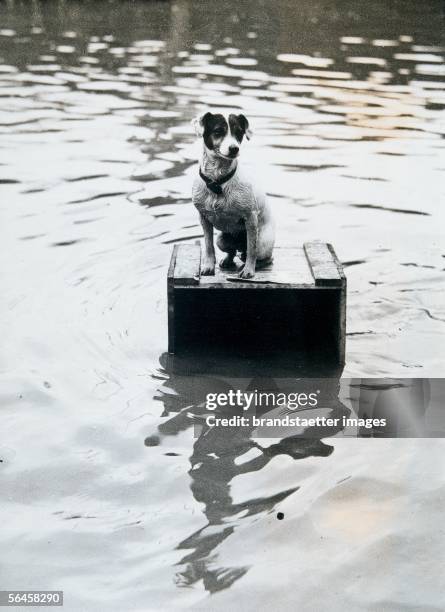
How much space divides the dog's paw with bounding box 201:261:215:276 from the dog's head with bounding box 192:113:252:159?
25.2 inches

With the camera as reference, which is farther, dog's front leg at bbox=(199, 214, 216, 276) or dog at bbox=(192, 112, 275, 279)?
dog's front leg at bbox=(199, 214, 216, 276)

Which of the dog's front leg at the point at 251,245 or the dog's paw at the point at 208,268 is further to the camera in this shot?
the dog's paw at the point at 208,268

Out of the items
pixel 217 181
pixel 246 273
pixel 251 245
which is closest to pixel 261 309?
pixel 246 273

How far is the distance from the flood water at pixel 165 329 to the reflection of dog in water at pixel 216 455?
0.03 ft

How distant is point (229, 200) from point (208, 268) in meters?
0.40

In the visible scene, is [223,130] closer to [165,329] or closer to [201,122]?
[201,122]

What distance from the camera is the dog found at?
13.8 feet

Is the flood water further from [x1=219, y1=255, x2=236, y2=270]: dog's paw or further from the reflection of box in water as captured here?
[x1=219, y1=255, x2=236, y2=270]: dog's paw

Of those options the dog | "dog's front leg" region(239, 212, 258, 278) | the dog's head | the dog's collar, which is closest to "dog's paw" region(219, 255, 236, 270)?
the dog

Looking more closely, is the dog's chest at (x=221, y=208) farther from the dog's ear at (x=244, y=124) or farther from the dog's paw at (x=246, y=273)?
the dog's ear at (x=244, y=124)

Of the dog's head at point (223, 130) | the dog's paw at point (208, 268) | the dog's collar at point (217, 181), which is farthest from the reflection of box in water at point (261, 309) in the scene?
the dog's head at point (223, 130)

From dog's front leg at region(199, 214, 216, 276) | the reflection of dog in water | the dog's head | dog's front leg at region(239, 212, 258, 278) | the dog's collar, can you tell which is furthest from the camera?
dog's front leg at region(199, 214, 216, 276)

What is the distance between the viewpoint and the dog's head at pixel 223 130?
13.7 ft

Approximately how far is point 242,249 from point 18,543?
2.02 meters
